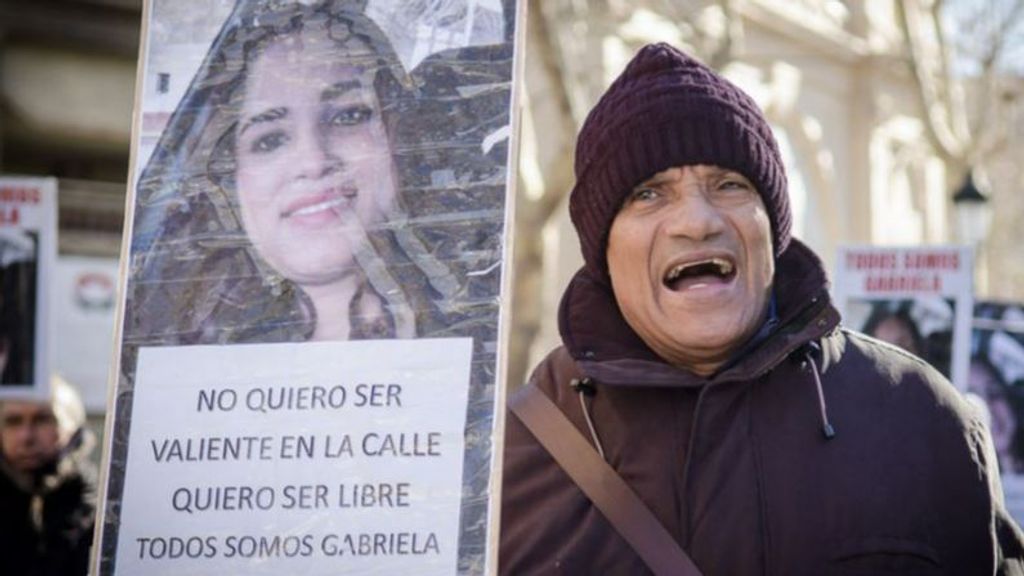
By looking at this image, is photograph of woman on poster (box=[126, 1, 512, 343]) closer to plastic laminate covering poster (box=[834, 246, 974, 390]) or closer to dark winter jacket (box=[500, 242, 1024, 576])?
dark winter jacket (box=[500, 242, 1024, 576])

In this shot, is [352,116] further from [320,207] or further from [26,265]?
[26,265]

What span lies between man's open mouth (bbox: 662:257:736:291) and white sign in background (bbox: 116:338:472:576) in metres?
0.53

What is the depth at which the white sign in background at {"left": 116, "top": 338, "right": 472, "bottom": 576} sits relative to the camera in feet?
9.39

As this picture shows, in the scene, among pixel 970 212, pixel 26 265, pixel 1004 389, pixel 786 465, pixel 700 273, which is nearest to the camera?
pixel 786 465

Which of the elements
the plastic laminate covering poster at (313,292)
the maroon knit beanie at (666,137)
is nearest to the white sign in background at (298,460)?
the plastic laminate covering poster at (313,292)

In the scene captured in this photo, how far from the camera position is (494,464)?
2836 mm

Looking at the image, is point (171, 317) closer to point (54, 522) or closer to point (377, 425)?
point (377, 425)

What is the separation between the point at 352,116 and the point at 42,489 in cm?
435

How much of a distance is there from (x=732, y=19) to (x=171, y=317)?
29.6ft

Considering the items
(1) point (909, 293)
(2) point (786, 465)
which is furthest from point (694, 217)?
(1) point (909, 293)

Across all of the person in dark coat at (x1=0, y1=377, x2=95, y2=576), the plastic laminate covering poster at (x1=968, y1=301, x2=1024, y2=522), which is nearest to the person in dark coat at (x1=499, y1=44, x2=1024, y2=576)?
the person in dark coat at (x1=0, y1=377, x2=95, y2=576)

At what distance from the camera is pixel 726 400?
3.28 m

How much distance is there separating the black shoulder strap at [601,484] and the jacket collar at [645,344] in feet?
0.40

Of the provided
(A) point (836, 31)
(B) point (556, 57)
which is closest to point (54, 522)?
(B) point (556, 57)
